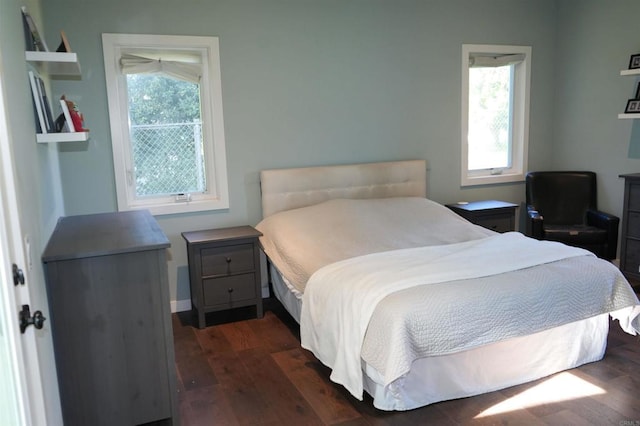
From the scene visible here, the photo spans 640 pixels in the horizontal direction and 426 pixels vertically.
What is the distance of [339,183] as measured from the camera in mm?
4270

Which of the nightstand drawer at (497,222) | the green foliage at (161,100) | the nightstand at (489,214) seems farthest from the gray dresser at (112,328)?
the nightstand drawer at (497,222)

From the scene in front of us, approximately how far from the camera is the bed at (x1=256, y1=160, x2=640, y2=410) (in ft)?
7.89

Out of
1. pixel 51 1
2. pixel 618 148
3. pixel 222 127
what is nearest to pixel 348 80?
pixel 222 127

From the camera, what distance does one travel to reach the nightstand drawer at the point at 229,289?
3633 millimetres

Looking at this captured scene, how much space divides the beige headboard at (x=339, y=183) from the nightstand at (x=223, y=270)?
1.52 ft

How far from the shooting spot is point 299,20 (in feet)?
13.4

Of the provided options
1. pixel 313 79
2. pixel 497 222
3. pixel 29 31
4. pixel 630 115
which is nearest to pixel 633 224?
pixel 630 115

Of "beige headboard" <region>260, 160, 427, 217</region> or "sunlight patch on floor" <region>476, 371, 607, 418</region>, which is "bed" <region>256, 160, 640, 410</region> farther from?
"beige headboard" <region>260, 160, 427, 217</region>

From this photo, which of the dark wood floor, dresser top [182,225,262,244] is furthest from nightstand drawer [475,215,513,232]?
dresser top [182,225,262,244]

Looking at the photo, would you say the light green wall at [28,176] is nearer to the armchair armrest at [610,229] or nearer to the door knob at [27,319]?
the door knob at [27,319]

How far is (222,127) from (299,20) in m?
1.07

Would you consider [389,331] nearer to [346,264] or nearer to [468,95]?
[346,264]

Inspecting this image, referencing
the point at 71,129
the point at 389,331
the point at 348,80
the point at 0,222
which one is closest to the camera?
the point at 0,222

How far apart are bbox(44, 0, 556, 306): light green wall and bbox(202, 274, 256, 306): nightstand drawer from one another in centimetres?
43
